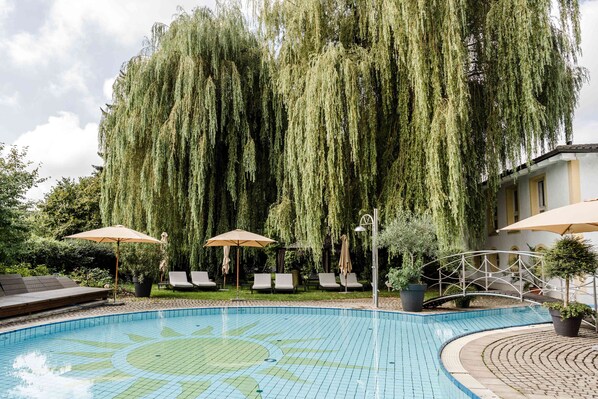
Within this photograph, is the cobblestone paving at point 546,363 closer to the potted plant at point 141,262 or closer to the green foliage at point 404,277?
the green foliage at point 404,277

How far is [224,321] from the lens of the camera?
927cm

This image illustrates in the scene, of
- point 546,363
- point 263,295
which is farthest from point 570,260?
point 263,295

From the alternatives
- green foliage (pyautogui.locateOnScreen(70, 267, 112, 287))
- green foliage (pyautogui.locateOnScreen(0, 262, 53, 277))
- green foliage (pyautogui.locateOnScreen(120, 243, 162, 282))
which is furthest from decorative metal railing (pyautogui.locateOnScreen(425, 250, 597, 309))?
green foliage (pyautogui.locateOnScreen(0, 262, 53, 277))

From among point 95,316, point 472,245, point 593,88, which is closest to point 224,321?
point 95,316

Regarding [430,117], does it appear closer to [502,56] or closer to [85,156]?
[502,56]

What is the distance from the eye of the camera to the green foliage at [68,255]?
15.4 metres

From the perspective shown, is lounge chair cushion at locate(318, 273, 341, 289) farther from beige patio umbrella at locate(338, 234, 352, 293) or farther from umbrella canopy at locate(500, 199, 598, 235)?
umbrella canopy at locate(500, 199, 598, 235)

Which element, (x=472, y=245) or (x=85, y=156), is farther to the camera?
(x=85, y=156)

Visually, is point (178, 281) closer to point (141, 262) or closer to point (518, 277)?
point (141, 262)

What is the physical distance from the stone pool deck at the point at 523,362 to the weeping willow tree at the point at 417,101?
→ 4493mm

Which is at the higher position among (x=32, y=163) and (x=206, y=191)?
(x=32, y=163)

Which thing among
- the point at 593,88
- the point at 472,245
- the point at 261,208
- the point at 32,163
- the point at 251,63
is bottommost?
the point at 472,245

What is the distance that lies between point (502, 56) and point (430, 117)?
239 centimetres

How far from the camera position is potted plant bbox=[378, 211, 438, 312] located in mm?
9703
